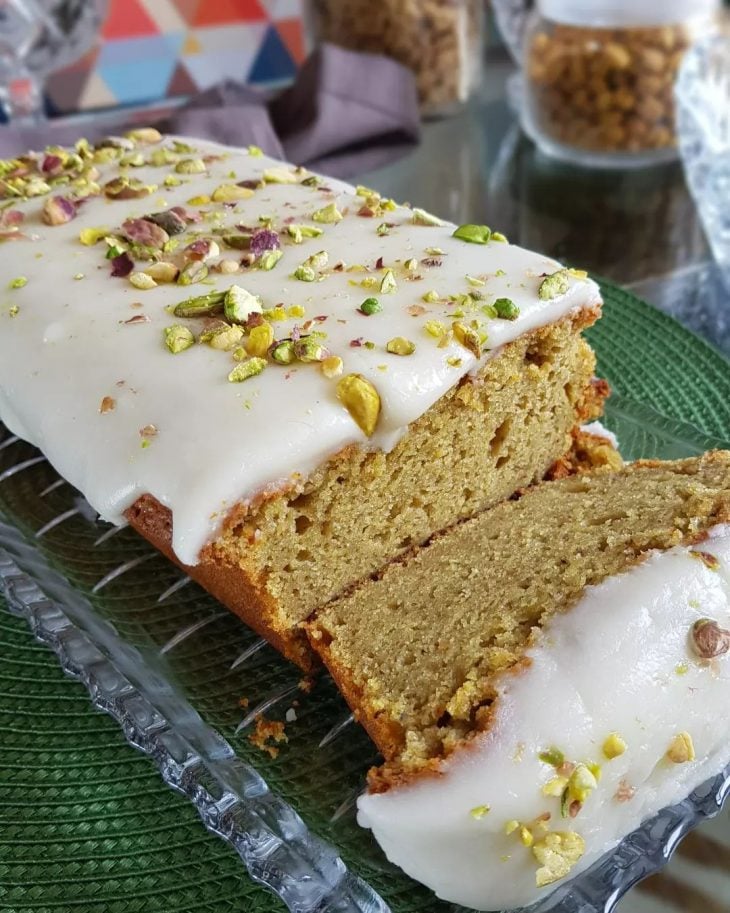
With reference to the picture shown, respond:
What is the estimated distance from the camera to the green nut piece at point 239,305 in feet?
5.35

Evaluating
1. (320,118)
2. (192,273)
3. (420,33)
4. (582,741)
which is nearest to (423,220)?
(192,273)

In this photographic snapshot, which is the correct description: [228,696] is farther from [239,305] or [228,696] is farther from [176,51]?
[176,51]

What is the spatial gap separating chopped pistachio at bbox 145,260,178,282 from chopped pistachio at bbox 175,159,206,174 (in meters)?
0.54

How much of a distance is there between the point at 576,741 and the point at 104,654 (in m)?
0.79

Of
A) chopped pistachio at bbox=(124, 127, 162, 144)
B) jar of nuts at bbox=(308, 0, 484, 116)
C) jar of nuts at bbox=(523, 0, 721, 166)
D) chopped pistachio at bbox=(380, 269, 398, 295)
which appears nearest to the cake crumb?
chopped pistachio at bbox=(380, 269, 398, 295)

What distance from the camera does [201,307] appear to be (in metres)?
1.67

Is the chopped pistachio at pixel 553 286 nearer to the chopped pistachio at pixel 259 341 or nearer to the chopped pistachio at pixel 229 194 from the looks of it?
the chopped pistachio at pixel 259 341

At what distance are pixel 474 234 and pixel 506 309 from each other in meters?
0.29

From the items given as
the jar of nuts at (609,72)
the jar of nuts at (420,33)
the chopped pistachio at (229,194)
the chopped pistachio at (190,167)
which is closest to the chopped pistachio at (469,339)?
the chopped pistachio at (229,194)

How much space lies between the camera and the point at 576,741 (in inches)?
48.3

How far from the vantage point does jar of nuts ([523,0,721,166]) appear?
3.40m

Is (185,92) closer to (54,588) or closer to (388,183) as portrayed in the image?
(388,183)

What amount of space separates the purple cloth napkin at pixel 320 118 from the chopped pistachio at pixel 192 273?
1.53m

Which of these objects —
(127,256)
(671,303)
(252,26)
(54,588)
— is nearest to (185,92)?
(252,26)
